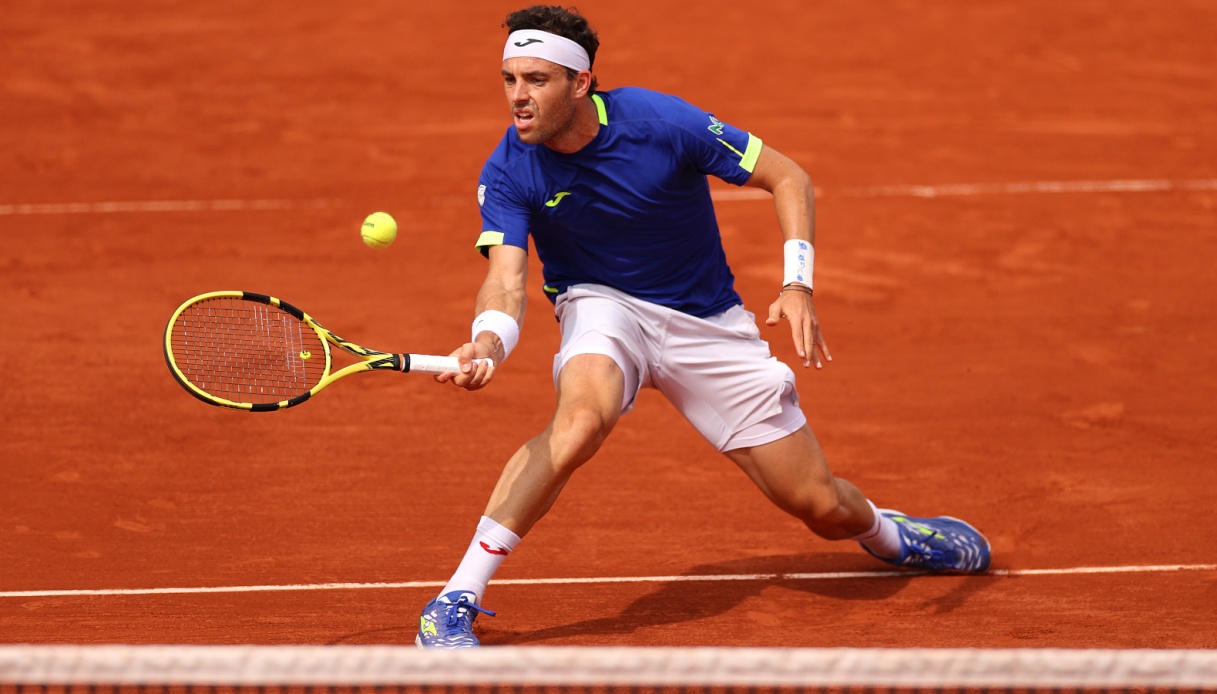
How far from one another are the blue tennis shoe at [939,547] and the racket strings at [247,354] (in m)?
2.44

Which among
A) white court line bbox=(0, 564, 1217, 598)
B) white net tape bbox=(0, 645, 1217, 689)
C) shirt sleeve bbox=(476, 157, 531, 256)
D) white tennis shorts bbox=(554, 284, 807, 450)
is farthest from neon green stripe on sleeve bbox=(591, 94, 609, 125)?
white net tape bbox=(0, 645, 1217, 689)

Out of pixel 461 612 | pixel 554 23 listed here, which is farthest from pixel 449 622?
pixel 554 23

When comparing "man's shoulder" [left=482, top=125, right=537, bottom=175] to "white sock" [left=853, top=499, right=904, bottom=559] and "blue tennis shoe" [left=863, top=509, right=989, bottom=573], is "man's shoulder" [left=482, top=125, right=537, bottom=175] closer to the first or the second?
"white sock" [left=853, top=499, right=904, bottom=559]

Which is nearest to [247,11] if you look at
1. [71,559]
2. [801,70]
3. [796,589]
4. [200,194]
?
[200,194]

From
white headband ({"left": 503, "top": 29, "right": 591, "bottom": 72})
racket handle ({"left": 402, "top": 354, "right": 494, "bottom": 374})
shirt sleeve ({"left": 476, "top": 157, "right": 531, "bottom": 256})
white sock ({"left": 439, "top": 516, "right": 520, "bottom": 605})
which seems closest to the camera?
racket handle ({"left": 402, "top": 354, "right": 494, "bottom": 374})

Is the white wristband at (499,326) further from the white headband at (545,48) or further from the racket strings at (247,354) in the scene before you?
the white headband at (545,48)

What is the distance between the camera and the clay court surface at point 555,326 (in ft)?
20.0

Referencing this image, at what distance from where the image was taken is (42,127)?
1352cm

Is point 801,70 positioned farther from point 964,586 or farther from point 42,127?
point 964,586

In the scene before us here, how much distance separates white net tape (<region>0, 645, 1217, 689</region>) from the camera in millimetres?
3186

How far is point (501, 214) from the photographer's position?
18.0 feet

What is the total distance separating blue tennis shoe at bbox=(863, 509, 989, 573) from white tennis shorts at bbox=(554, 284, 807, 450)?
877 mm

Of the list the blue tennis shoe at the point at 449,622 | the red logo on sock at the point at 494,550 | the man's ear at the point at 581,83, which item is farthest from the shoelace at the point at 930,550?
the man's ear at the point at 581,83

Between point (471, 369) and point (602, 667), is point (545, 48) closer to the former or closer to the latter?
point (471, 369)
